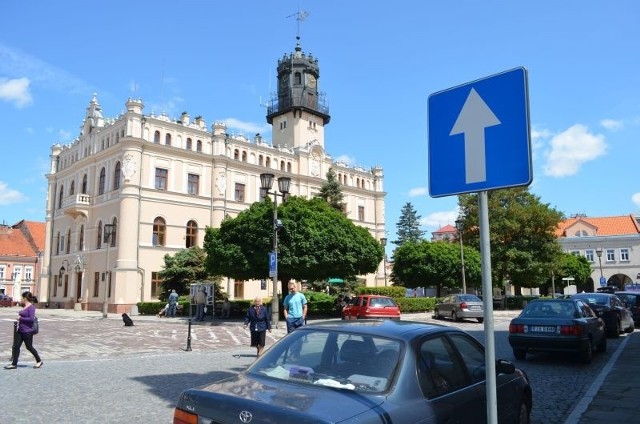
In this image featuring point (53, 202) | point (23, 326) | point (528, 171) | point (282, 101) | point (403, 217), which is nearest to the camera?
point (528, 171)

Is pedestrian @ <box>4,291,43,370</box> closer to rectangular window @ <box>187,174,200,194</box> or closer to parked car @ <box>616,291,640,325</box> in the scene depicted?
parked car @ <box>616,291,640,325</box>

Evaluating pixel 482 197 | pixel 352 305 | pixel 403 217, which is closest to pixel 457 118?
pixel 482 197

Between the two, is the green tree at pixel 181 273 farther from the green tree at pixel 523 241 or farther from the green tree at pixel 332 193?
the green tree at pixel 523 241

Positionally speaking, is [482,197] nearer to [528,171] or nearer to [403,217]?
[528,171]

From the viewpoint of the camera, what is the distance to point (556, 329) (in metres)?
12.0

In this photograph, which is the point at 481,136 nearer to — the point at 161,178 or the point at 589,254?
the point at 161,178

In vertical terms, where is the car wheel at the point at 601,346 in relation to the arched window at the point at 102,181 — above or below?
below

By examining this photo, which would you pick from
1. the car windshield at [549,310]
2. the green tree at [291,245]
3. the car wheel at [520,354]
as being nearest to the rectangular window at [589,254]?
the green tree at [291,245]

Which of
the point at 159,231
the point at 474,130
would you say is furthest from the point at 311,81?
the point at 474,130

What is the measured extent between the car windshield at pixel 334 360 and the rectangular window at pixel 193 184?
43.8 meters

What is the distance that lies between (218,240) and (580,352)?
72.8ft

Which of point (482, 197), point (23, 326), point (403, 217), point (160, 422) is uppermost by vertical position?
point (403, 217)

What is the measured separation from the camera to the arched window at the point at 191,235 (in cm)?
4625

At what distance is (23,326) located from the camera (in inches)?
459
